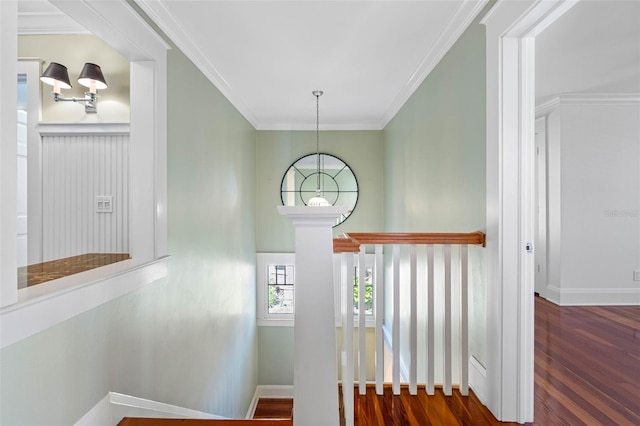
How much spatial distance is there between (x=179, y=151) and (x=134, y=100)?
1.53 feet

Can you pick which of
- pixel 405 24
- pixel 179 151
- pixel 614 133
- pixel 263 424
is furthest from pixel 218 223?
pixel 614 133

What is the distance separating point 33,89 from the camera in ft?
7.04

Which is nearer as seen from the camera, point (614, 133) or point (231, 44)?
point (231, 44)

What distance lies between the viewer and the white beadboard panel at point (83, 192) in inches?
86.2

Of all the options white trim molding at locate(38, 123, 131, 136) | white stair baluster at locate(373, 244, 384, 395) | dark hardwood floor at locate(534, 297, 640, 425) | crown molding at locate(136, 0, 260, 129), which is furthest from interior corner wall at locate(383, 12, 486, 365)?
white trim molding at locate(38, 123, 131, 136)

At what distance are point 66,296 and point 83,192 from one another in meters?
1.08

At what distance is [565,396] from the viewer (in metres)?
1.88

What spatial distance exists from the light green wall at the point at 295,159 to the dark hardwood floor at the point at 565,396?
2.96m

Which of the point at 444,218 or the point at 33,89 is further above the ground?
the point at 33,89

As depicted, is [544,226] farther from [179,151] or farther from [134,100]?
[134,100]

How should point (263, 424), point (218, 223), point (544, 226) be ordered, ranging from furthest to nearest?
point (544, 226) → point (218, 223) → point (263, 424)

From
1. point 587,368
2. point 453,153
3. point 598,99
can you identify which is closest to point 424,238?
point 453,153

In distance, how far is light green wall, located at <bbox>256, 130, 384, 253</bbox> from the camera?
5.30 metres

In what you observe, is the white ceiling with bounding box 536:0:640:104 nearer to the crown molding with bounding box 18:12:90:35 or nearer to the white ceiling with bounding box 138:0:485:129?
the white ceiling with bounding box 138:0:485:129
